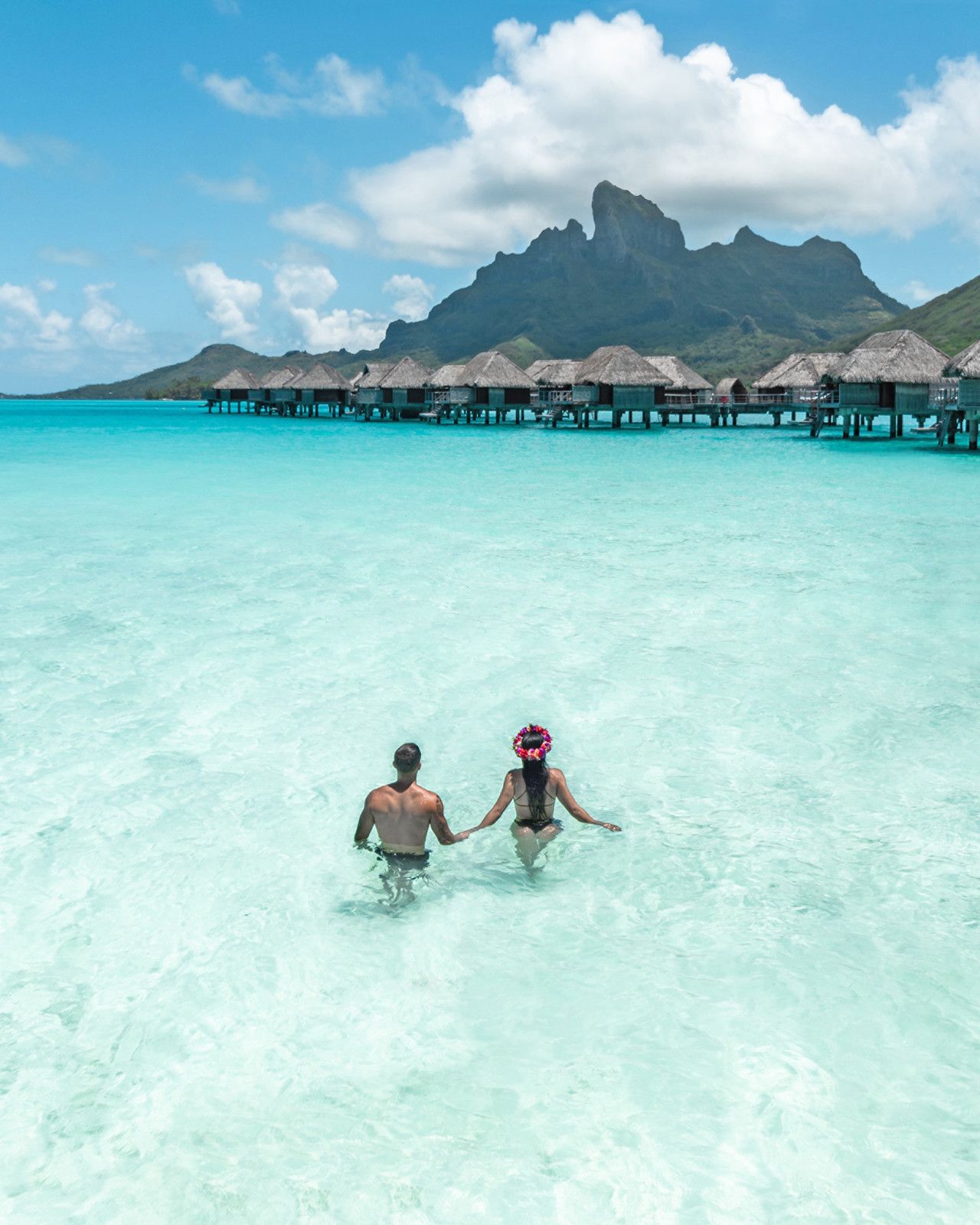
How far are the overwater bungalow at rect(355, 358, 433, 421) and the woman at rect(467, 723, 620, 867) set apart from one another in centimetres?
6694

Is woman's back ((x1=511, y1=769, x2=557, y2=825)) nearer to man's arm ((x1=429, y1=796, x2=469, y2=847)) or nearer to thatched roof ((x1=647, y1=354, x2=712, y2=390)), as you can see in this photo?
man's arm ((x1=429, y1=796, x2=469, y2=847))

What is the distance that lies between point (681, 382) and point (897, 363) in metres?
21.8

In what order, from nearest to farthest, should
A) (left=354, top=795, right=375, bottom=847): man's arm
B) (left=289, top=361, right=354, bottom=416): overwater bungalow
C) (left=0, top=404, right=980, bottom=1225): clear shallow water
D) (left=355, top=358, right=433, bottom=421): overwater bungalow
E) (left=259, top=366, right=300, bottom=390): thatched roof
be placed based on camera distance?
1. (left=0, top=404, right=980, bottom=1225): clear shallow water
2. (left=354, top=795, right=375, bottom=847): man's arm
3. (left=355, top=358, right=433, bottom=421): overwater bungalow
4. (left=289, top=361, right=354, bottom=416): overwater bungalow
5. (left=259, top=366, right=300, bottom=390): thatched roof

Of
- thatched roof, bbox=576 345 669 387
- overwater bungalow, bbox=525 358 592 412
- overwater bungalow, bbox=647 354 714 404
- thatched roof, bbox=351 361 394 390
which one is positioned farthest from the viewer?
thatched roof, bbox=351 361 394 390

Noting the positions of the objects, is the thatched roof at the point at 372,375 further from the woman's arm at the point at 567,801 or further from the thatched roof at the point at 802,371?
the woman's arm at the point at 567,801

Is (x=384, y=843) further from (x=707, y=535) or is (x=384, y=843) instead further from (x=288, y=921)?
(x=707, y=535)

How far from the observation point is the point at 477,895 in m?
5.85

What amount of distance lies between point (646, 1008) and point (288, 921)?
2187 millimetres

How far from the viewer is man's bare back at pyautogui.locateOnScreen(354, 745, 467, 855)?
561 centimetres

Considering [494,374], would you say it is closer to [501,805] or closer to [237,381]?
[237,381]

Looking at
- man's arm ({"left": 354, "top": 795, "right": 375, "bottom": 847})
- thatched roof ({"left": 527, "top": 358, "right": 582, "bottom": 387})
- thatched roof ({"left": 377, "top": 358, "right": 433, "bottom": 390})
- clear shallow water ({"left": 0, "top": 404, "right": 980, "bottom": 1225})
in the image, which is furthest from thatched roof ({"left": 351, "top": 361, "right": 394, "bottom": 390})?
man's arm ({"left": 354, "top": 795, "right": 375, "bottom": 847})

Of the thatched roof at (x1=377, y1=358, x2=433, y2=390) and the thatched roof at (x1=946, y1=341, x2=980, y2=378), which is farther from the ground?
the thatched roof at (x1=377, y1=358, x2=433, y2=390)

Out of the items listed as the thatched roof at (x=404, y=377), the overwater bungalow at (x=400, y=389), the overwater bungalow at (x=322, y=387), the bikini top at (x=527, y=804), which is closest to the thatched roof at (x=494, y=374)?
the thatched roof at (x=404, y=377)

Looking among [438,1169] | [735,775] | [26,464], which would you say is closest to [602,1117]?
[438,1169]
